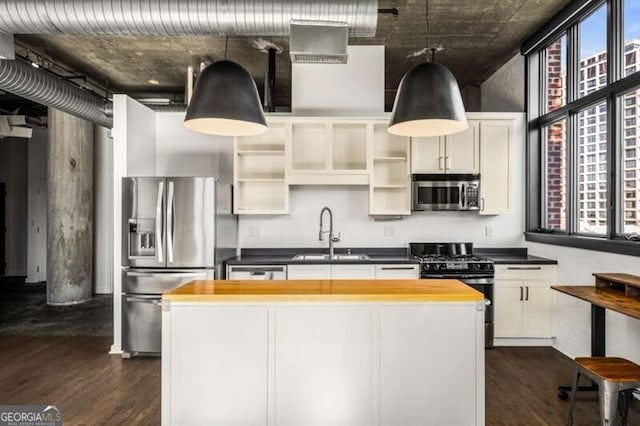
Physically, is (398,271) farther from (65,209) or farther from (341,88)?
(65,209)

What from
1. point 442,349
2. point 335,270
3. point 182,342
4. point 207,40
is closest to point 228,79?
point 182,342

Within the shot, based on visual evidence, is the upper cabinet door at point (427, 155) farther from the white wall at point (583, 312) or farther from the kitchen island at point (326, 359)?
the kitchen island at point (326, 359)

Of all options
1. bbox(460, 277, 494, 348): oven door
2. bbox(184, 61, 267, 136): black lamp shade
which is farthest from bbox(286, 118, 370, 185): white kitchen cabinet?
bbox(184, 61, 267, 136): black lamp shade

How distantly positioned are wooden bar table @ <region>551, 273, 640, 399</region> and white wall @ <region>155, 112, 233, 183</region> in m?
3.82

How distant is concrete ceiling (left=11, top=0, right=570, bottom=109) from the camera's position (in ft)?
12.3

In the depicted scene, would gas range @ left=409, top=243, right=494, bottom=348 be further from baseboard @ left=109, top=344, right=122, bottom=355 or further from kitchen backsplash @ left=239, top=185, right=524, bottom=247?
baseboard @ left=109, top=344, right=122, bottom=355

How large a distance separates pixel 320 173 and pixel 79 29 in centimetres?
249

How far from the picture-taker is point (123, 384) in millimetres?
3244

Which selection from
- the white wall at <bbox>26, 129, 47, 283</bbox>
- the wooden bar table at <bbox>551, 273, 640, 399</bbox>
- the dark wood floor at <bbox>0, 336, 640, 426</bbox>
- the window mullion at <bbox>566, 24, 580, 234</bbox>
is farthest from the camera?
the white wall at <bbox>26, 129, 47, 283</bbox>

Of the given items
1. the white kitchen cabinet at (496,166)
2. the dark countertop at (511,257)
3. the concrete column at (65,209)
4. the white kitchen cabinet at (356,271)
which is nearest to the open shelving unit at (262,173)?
the white kitchen cabinet at (356,271)

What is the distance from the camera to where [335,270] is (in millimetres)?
4004

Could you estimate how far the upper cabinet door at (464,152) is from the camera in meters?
4.34

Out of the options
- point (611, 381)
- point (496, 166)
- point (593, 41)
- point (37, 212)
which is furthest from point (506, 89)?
point (37, 212)

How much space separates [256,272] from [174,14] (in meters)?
→ 2.46
